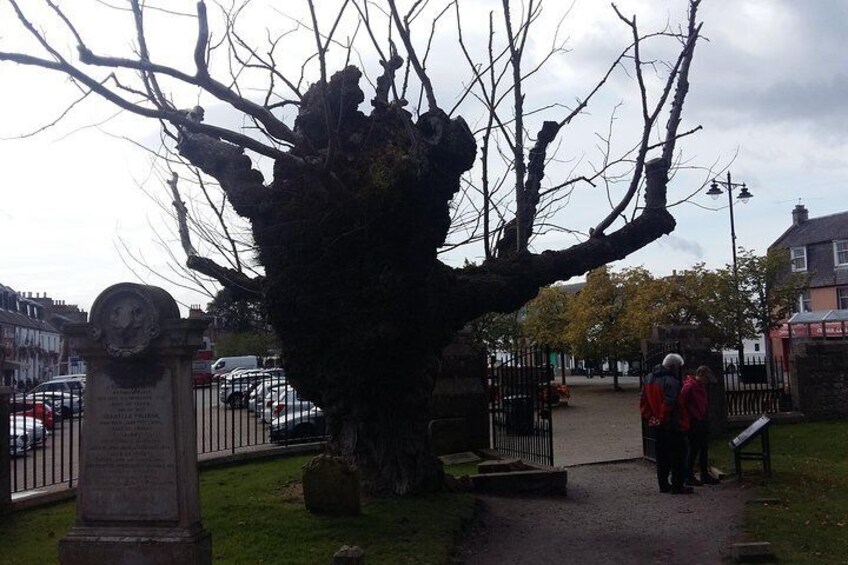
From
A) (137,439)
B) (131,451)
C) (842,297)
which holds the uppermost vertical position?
(842,297)

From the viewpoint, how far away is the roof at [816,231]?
53594 mm

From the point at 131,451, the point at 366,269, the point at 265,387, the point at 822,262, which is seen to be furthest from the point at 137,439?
the point at 822,262

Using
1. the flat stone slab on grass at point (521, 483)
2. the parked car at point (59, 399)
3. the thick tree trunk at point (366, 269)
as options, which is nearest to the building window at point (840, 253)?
the flat stone slab on grass at point (521, 483)

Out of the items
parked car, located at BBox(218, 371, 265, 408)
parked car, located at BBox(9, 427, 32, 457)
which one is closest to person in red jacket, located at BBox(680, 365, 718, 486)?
parked car, located at BBox(218, 371, 265, 408)

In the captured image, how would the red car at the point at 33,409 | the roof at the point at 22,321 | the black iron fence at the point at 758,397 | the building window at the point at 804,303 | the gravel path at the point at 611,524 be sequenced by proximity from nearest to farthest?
the gravel path at the point at 611,524
the red car at the point at 33,409
the black iron fence at the point at 758,397
the building window at the point at 804,303
the roof at the point at 22,321

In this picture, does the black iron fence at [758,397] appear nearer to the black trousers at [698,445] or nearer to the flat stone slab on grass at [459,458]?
the black trousers at [698,445]

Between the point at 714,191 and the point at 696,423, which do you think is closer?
the point at 696,423

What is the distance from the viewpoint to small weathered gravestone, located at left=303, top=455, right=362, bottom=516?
32.0 feet

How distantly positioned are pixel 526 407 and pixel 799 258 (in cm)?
4597

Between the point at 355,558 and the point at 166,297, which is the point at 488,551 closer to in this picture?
the point at 355,558

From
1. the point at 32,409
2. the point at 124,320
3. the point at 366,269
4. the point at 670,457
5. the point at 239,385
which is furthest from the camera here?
the point at 239,385

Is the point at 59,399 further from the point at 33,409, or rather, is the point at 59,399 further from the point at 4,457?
the point at 4,457

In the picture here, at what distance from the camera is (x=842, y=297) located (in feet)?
173

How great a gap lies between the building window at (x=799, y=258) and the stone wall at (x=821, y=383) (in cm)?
3761
